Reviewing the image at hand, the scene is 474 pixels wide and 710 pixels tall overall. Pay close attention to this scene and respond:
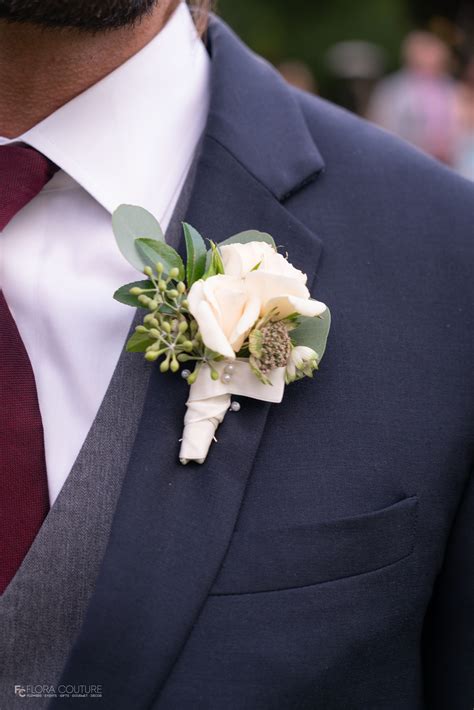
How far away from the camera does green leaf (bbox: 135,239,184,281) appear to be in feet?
4.56

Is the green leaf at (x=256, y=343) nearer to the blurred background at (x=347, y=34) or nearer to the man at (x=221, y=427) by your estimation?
the man at (x=221, y=427)

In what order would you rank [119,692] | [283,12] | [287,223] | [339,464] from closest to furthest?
[119,692]
[339,464]
[287,223]
[283,12]

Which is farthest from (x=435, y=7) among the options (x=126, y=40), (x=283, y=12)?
(x=126, y=40)

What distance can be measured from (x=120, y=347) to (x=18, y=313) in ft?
0.59

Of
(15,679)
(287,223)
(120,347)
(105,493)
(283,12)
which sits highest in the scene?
(287,223)

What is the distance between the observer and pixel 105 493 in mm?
1425

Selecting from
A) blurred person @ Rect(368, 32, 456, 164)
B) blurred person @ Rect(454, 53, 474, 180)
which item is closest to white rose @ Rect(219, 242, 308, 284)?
blurred person @ Rect(454, 53, 474, 180)

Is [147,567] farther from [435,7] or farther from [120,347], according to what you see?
[435,7]

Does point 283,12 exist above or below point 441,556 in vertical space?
below

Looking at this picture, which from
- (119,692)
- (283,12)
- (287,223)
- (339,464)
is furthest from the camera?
(283,12)

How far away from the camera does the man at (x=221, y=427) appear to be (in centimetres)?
137

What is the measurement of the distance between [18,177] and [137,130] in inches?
9.0

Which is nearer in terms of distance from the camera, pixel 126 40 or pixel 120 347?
pixel 120 347

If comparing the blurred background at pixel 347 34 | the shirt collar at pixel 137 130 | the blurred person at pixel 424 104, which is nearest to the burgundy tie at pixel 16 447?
the shirt collar at pixel 137 130
